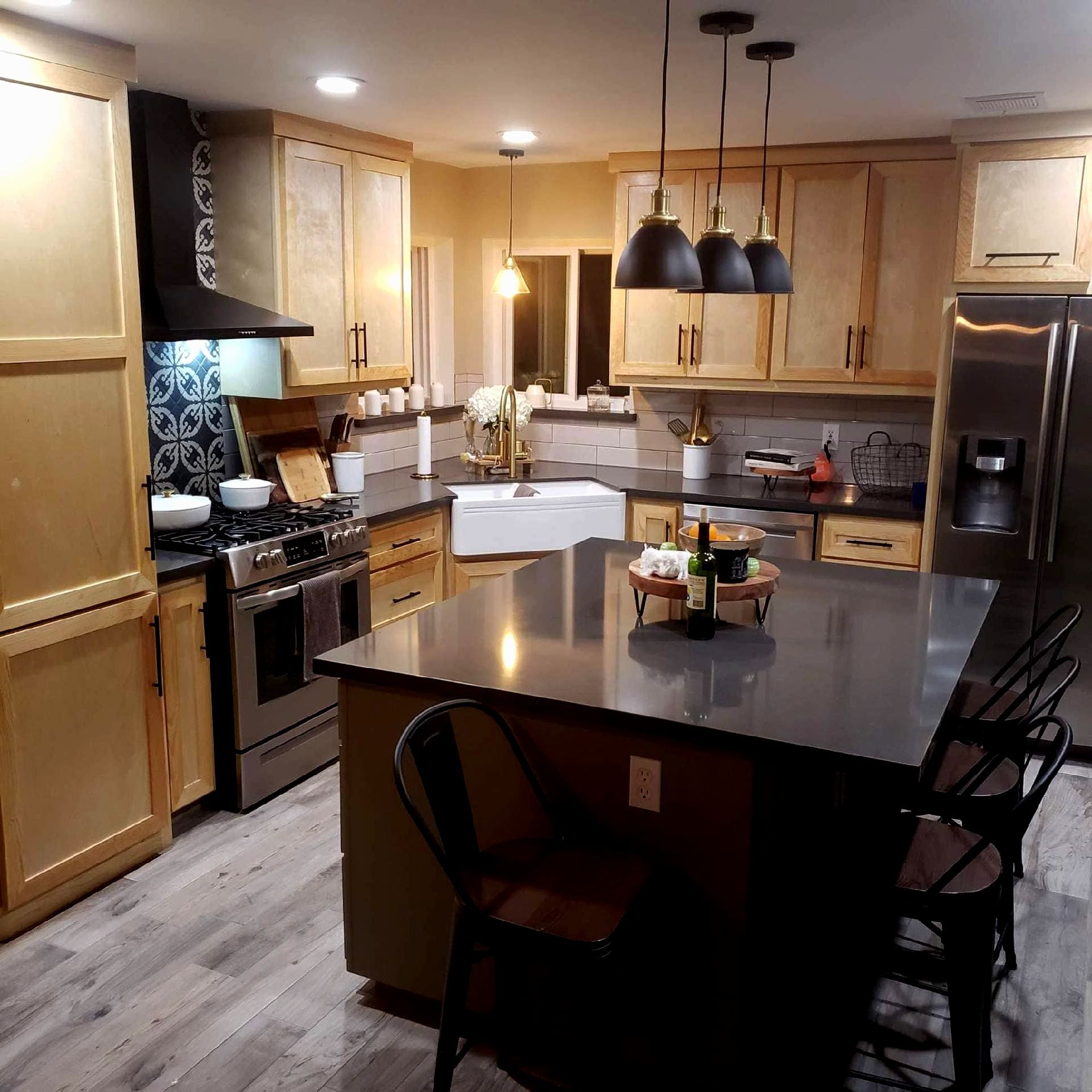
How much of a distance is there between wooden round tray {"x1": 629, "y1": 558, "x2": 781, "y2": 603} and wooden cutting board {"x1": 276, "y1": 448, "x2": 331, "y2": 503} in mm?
2096

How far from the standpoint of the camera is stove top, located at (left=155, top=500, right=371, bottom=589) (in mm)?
3641

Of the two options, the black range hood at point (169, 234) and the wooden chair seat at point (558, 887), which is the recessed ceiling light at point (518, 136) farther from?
the wooden chair seat at point (558, 887)

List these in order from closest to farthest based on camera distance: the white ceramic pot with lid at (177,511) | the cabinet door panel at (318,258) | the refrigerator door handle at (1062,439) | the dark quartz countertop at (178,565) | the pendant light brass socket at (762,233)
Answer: the pendant light brass socket at (762,233), the dark quartz countertop at (178,565), the white ceramic pot with lid at (177,511), the refrigerator door handle at (1062,439), the cabinet door panel at (318,258)

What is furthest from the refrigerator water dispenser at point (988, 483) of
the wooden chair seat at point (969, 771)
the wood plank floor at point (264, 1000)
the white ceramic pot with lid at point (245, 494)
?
the white ceramic pot with lid at point (245, 494)

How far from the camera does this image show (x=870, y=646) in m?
2.70

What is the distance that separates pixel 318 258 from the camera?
14.1 feet

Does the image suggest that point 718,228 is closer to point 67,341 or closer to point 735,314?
point 67,341

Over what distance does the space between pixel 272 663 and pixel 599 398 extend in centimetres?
252

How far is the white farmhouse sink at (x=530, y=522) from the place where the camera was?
4.96 m

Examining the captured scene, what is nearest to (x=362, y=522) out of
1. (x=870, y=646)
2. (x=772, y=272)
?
(x=772, y=272)

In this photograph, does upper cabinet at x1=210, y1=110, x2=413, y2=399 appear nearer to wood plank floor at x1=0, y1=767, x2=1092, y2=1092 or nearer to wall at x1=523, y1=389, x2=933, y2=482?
wall at x1=523, y1=389, x2=933, y2=482

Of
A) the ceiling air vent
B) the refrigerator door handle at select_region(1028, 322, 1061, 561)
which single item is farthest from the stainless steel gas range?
the ceiling air vent

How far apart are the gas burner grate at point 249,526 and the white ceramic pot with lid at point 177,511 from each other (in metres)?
0.02

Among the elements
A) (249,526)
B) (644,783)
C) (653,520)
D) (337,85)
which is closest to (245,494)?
(249,526)
